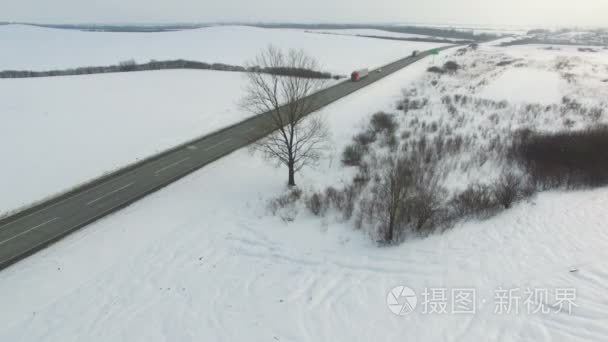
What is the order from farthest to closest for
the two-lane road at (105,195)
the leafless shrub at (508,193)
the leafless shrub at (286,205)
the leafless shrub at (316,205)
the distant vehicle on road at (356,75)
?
the distant vehicle on road at (356,75), the leafless shrub at (286,205), the leafless shrub at (316,205), the two-lane road at (105,195), the leafless shrub at (508,193)

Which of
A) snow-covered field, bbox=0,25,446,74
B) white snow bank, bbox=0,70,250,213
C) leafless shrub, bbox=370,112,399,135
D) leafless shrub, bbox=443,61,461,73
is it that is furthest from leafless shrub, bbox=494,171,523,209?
leafless shrub, bbox=443,61,461,73

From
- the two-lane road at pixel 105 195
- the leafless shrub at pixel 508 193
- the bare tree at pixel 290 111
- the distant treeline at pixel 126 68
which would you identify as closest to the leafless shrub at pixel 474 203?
the leafless shrub at pixel 508 193

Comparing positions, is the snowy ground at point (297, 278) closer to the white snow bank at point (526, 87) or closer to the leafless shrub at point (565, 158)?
the leafless shrub at point (565, 158)

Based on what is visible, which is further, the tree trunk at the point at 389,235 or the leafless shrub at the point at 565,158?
the leafless shrub at the point at 565,158

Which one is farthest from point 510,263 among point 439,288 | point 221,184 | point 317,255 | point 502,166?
point 221,184

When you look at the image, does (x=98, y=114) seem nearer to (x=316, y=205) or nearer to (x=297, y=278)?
(x=316, y=205)

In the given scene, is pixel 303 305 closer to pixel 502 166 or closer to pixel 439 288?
pixel 439 288
